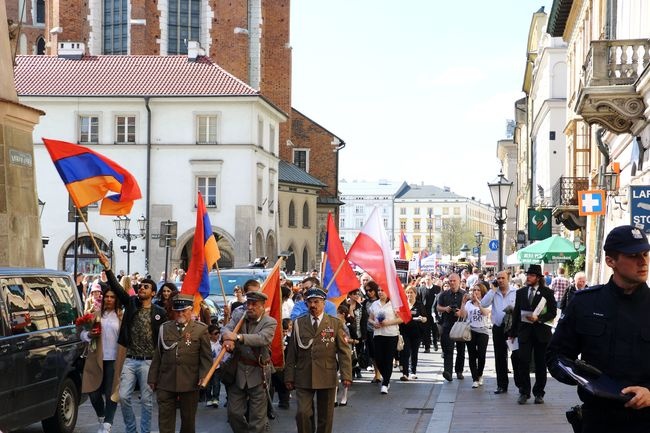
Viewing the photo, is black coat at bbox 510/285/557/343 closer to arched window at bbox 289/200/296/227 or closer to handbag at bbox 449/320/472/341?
handbag at bbox 449/320/472/341

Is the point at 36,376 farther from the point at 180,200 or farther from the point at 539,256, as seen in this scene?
the point at 180,200

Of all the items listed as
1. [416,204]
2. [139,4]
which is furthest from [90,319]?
[416,204]

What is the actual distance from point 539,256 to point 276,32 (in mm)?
44366

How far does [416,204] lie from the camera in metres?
192

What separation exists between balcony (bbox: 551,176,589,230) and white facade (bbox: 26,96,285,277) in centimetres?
2053

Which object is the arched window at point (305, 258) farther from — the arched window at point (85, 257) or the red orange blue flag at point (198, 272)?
the red orange blue flag at point (198, 272)

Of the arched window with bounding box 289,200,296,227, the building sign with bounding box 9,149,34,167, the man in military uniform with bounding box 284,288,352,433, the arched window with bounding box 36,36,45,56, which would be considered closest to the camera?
the man in military uniform with bounding box 284,288,352,433

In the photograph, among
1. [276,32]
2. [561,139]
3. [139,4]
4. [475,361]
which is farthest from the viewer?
[276,32]

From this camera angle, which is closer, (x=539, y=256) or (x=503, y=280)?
(x=503, y=280)

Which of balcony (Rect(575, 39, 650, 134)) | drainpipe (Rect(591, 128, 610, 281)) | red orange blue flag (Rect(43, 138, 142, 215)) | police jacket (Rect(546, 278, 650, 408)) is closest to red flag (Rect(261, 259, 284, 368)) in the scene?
red orange blue flag (Rect(43, 138, 142, 215))

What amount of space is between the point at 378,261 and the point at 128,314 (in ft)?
18.4

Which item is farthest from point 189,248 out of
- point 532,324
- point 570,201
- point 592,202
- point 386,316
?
point 532,324

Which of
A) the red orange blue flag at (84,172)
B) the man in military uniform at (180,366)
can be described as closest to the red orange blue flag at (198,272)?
the red orange blue flag at (84,172)

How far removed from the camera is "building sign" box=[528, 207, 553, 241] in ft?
144
